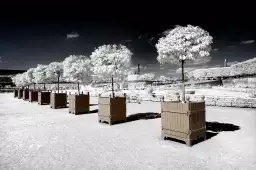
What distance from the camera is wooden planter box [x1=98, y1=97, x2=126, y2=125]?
10422 millimetres

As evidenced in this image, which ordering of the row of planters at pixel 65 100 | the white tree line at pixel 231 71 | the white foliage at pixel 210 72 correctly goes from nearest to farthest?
1. the row of planters at pixel 65 100
2. the white tree line at pixel 231 71
3. the white foliage at pixel 210 72

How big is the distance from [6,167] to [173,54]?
697 cm

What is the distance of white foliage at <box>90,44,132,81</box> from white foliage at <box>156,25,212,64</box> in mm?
6548

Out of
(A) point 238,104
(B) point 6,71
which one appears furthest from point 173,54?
(B) point 6,71

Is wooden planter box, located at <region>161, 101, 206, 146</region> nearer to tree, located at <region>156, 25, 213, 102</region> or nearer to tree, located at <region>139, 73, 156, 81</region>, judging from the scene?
tree, located at <region>156, 25, 213, 102</region>

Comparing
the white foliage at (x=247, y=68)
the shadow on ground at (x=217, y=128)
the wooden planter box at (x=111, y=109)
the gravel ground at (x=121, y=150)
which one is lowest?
the gravel ground at (x=121, y=150)

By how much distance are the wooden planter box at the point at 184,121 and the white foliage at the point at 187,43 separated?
96.9 inches

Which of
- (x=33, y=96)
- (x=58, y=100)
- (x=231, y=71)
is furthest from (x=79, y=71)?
(x=231, y=71)

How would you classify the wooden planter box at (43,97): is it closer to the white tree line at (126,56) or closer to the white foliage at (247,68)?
the white tree line at (126,56)

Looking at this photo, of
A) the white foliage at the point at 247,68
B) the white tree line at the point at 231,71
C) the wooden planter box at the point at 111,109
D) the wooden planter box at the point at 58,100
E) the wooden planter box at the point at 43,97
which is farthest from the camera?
the white tree line at the point at 231,71

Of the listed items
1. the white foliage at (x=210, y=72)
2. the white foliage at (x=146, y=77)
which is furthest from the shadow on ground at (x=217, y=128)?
the white foliage at (x=146, y=77)

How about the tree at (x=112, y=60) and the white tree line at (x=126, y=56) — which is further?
the tree at (x=112, y=60)

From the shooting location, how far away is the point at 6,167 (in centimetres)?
488

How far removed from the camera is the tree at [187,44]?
27.6ft
